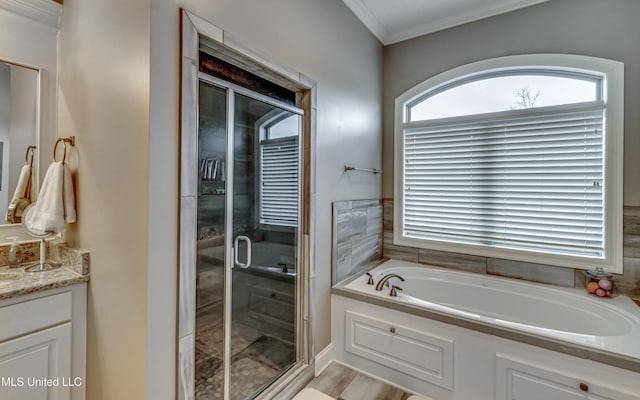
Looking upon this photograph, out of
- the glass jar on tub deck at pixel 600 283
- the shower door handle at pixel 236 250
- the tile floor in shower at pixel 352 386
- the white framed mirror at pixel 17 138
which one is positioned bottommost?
the tile floor in shower at pixel 352 386

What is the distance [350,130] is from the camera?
2.55 m

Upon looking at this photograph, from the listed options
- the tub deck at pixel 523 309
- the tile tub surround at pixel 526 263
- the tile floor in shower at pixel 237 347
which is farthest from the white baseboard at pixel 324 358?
the tile tub surround at pixel 526 263

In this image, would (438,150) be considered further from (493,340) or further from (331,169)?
(493,340)

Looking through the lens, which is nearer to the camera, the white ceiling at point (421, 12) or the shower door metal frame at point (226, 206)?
the shower door metal frame at point (226, 206)

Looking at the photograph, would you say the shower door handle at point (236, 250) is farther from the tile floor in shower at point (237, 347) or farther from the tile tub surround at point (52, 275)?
the tile tub surround at point (52, 275)

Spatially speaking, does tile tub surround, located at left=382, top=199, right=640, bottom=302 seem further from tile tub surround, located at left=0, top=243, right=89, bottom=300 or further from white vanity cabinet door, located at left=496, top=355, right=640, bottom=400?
tile tub surround, located at left=0, top=243, right=89, bottom=300

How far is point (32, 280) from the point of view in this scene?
4.63 feet

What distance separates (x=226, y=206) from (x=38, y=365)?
1.16 metres

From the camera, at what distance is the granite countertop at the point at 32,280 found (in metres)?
1.28

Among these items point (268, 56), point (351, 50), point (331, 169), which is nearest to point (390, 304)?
point (331, 169)

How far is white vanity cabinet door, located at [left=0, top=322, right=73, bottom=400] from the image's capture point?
1284 mm

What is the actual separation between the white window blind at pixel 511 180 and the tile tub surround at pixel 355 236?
382mm

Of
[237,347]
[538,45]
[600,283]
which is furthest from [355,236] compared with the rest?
[538,45]

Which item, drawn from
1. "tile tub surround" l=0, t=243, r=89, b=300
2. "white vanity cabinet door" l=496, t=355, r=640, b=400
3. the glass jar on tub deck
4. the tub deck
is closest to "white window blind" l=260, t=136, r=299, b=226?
the tub deck
